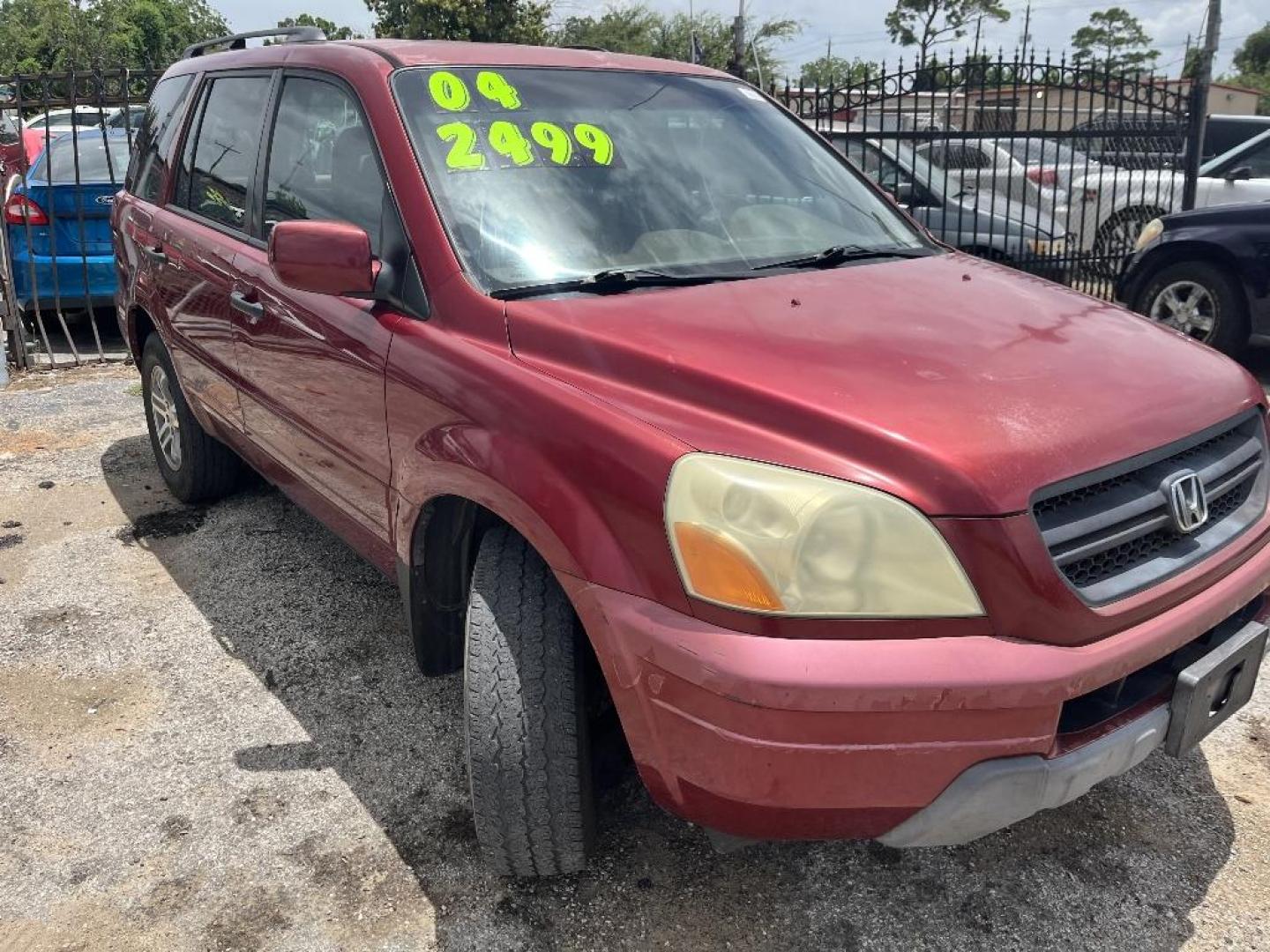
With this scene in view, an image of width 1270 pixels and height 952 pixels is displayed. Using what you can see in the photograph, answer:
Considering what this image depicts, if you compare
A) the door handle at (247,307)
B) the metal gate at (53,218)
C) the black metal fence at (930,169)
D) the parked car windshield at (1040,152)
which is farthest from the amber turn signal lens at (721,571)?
the parked car windshield at (1040,152)

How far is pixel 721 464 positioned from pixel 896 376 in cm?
43

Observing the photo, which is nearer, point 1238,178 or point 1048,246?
point 1048,246

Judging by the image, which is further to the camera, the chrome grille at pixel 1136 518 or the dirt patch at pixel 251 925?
the dirt patch at pixel 251 925

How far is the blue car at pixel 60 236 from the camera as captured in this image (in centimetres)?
680

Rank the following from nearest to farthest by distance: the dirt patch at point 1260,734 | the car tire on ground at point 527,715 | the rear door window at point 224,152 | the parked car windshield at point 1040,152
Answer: the car tire on ground at point 527,715 < the dirt patch at point 1260,734 < the rear door window at point 224,152 < the parked car windshield at point 1040,152

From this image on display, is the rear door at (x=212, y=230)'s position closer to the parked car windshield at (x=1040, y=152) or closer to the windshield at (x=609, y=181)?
the windshield at (x=609, y=181)

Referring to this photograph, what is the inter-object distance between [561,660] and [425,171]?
120 cm

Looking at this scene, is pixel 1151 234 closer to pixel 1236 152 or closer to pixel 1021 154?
pixel 1021 154

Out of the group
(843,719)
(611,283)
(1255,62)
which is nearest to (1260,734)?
(843,719)

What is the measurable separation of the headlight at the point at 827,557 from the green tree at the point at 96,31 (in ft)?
131


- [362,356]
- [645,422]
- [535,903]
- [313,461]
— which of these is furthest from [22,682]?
[645,422]

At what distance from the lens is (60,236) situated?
6.98 metres

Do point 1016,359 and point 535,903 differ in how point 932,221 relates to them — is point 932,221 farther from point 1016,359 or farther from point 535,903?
point 535,903

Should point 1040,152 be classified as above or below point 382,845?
above
